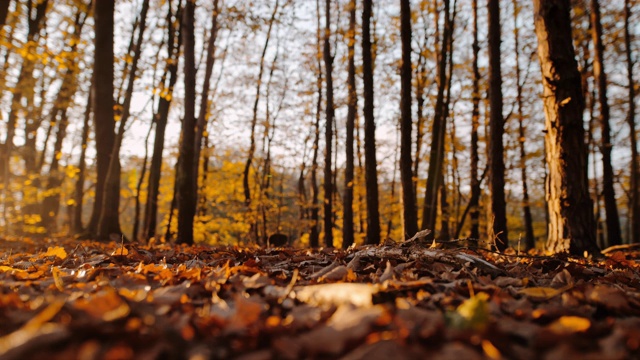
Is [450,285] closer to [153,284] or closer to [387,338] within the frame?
[387,338]

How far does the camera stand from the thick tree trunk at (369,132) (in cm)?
796

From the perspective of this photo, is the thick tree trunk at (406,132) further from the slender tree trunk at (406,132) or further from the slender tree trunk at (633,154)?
the slender tree trunk at (633,154)

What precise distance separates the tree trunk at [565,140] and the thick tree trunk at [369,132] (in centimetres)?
390

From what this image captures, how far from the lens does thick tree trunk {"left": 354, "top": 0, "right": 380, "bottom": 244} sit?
7961 mm

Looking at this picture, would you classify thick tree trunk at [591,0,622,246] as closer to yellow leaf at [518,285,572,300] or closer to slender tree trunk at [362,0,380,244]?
slender tree trunk at [362,0,380,244]

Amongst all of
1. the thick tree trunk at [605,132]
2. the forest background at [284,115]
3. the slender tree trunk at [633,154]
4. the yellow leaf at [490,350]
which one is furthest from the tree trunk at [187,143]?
the slender tree trunk at [633,154]

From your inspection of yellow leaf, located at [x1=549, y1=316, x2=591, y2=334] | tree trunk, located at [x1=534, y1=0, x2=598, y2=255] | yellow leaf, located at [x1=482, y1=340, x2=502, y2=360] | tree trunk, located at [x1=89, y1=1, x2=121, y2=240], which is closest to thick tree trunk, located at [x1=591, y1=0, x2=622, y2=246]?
tree trunk, located at [x1=534, y1=0, x2=598, y2=255]

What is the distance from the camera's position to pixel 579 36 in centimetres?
1123

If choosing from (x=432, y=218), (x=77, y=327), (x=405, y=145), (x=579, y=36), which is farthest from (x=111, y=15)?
(x=579, y=36)

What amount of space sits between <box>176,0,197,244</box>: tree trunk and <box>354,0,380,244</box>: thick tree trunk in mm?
3611

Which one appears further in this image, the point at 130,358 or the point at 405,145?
the point at 405,145

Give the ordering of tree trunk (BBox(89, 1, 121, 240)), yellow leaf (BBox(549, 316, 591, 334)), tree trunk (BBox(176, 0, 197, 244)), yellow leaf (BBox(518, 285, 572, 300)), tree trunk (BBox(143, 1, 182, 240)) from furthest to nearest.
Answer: tree trunk (BBox(143, 1, 182, 240)), tree trunk (BBox(176, 0, 197, 244)), tree trunk (BBox(89, 1, 121, 240)), yellow leaf (BBox(518, 285, 572, 300)), yellow leaf (BBox(549, 316, 591, 334))

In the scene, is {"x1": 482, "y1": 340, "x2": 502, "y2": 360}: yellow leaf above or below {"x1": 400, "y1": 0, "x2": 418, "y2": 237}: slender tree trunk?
below

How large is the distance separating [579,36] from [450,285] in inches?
494
